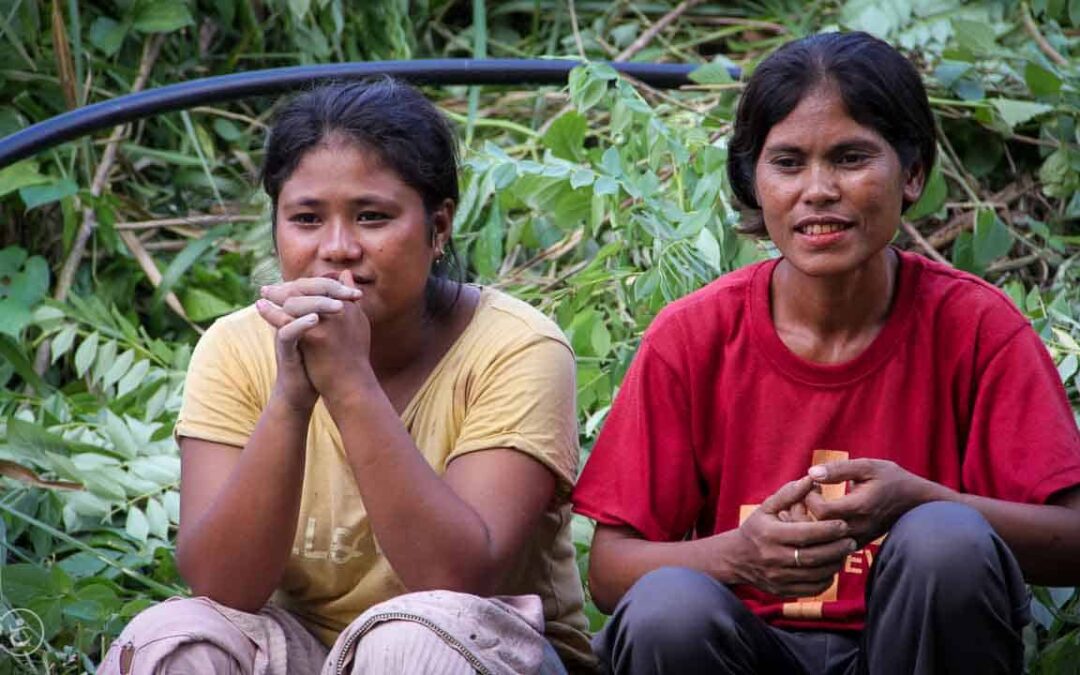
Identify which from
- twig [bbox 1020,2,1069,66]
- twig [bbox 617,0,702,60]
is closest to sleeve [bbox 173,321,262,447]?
twig [bbox 617,0,702,60]

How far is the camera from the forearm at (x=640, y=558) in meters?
2.46

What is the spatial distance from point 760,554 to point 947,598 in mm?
272

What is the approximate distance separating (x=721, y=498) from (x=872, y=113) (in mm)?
620

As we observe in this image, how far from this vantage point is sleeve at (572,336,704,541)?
261 centimetres

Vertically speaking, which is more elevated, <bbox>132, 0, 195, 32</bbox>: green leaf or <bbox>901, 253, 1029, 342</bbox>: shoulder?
<bbox>132, 0, 195, 32</bbox>: green leaf

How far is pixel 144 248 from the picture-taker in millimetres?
4539

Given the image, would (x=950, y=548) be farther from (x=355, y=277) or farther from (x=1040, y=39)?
(x=1040, y=39)

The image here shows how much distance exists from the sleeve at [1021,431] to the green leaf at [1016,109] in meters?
1.49

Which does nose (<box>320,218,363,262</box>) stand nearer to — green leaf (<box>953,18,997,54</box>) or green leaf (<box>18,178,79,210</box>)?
green leaf (<box>18,178,79,210</box>)

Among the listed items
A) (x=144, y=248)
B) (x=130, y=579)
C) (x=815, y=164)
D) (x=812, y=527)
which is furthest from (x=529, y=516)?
(x=144, y=248)

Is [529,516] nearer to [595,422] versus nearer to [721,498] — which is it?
[721,498]

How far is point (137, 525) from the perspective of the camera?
3496 mm

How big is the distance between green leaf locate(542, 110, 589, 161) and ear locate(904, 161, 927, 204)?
1115 mm

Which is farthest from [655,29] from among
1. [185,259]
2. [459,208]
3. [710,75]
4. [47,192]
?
[47,192]
